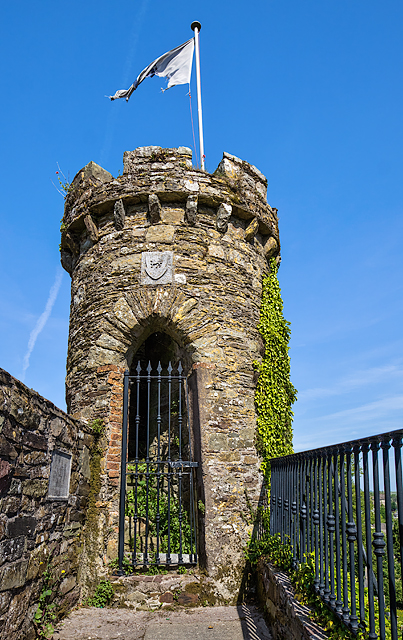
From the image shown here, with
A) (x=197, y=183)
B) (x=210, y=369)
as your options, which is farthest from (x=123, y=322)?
(x=197, y=183)

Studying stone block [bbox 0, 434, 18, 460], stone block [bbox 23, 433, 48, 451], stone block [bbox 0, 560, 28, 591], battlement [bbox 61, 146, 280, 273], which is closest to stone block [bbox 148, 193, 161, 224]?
battlement [bbox 61, 146, 280, 273]

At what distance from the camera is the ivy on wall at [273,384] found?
18.8 feet

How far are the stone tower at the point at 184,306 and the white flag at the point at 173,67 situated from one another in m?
2.27

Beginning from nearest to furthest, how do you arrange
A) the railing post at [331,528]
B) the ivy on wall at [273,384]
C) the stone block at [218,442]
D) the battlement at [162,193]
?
the railing post at [331,528] → the stone block at [218,442] → the ivy on wall at [273,384] → the battlement at [162,193]

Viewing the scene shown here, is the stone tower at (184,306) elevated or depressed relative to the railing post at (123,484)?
elevated

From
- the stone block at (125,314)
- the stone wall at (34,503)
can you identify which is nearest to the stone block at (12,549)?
the stone wall at (34,503)

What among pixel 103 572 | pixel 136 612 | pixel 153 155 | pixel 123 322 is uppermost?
pixel 153 155

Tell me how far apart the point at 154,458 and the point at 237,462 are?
73.9 inches

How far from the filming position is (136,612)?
15.0ft

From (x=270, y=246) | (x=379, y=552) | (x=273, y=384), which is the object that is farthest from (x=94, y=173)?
(x=379, y=552)

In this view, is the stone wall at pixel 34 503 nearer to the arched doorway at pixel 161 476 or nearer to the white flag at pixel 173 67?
the arched doorway at pixel 161 476

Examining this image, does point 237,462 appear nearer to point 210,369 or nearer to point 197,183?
point 210,369

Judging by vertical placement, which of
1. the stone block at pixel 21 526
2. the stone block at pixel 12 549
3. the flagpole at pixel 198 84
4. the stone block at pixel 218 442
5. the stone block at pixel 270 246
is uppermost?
the flagpole at pixel 198 84

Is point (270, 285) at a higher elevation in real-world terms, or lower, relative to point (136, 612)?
higher
